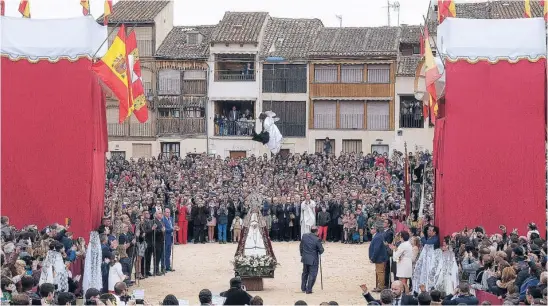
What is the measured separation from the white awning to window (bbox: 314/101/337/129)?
27.2m

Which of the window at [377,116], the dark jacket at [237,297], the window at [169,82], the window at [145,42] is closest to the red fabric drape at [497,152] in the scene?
the dark jacket at [237,297]

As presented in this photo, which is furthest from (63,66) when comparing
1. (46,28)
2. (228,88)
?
(228,88)

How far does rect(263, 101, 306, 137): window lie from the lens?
5156 centimetres

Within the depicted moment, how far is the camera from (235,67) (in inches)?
2045

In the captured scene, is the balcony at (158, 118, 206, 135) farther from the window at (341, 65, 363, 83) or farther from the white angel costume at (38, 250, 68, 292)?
the white angel costume at (38, 250, 68, 292)

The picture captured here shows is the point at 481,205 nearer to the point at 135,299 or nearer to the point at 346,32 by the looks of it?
the point at 135,299

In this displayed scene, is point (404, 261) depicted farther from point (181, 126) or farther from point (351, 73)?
point (181, 126)

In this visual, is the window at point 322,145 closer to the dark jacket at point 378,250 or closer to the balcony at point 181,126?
the balcony at point 181,126

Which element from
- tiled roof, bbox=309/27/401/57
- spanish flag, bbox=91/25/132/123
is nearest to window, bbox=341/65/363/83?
tiled roof, bbox=309/27/401/57

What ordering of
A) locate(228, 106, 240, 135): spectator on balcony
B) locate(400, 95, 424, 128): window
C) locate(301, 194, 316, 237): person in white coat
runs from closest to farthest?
locate(301, 194, 316, 237): person in white coat → locate(400, 95, 424, 128): window → locate(228, 106, 240, 135): spectator on balcony

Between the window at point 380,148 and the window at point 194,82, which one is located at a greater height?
the window at point 194,82

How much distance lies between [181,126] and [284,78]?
501 cm

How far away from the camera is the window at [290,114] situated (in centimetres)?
5156

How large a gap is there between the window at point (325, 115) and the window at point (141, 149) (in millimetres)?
7425
